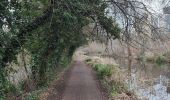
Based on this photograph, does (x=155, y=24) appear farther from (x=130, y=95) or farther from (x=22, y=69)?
(x=22, y=69)

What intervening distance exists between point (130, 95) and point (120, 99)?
2513mm

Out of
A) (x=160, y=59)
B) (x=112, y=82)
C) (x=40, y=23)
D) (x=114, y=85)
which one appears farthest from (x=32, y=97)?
(x=160, y=59)

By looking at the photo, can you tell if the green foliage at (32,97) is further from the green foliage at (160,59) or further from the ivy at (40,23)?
the green foliage at (160,59)

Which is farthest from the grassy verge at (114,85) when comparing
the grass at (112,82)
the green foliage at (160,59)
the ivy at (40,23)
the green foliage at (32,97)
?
the green foliage at (160,59)

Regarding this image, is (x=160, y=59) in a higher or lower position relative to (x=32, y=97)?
lower

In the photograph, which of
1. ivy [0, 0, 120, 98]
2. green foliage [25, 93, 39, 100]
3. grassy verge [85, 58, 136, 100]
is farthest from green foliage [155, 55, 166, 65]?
green foliage [25, 93, 39, 100]

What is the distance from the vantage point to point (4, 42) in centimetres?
1510

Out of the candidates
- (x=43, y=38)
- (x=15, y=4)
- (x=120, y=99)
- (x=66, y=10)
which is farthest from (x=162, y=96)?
(x=15, y=4)

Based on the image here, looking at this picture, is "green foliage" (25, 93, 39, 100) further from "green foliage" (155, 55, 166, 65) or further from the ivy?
"green foliage" (155, 55, 166, 65)

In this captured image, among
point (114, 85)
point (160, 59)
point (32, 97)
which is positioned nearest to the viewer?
point (32, 97)

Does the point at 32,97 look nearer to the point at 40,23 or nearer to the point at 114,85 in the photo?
the point at 40,23

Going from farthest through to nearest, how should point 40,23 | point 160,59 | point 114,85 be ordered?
point 160,59 < point 114,85 < point 40,23

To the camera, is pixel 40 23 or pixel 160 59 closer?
pixel 40 23

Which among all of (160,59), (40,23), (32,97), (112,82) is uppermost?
(40,23)
